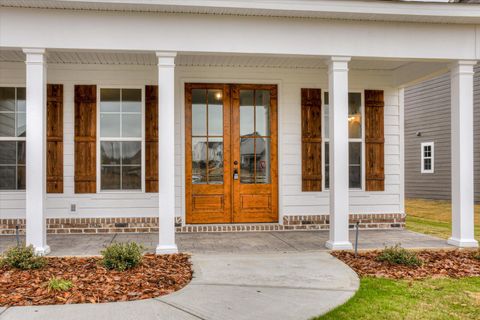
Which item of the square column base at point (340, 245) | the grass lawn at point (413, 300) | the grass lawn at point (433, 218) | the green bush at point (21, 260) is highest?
the green bush at point (21, 260)

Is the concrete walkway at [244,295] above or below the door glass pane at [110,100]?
below

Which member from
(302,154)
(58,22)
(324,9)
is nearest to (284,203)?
(302,154)

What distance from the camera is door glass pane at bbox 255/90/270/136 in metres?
7.71

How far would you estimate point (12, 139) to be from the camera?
713cm

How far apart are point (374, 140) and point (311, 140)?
1.20 meters

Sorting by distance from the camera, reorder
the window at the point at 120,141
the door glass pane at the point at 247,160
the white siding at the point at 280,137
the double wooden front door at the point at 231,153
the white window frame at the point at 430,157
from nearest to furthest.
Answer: the white siding at the point at 280,137, the window at the point at 120,141, the double wooden front door at the point at 231,153, the door glass pane at the point at 247,160, the white window frame at the point at 430,157

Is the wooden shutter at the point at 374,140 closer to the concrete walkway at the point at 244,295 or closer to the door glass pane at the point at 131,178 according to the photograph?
the concrete walkway at the point at 244,295

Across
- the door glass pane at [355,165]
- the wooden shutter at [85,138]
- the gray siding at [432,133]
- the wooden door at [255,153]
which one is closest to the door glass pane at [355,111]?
the door glass pane at [355,165]

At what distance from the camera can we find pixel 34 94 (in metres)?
5.48

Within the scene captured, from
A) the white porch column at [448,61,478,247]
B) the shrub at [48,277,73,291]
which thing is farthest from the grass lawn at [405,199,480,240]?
the shrub at [48,277,73,291]

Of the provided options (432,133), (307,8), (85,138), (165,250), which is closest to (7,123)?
(85,138)

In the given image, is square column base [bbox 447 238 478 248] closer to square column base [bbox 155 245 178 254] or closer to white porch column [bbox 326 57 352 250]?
white porch column [bbox 326 57 352 250]

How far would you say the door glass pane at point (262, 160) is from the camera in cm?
769

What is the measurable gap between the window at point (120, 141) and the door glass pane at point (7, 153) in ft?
4.63
